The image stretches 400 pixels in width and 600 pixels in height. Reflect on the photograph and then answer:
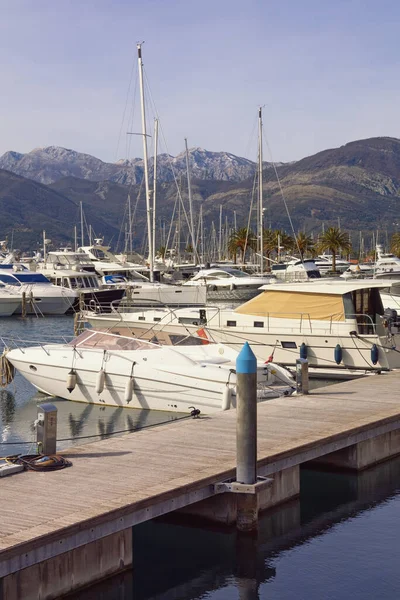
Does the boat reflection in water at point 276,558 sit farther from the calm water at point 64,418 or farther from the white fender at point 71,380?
the white fender at point 71,380

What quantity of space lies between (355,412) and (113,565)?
7.46 meters

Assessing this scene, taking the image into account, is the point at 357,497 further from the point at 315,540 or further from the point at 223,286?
the point at 223,286

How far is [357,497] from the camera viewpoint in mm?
16266

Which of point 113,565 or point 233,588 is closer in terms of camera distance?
point 113,565

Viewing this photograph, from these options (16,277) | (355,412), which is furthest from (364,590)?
(16,277)

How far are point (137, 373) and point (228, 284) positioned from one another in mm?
27773

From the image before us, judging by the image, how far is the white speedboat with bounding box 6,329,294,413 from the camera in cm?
2095

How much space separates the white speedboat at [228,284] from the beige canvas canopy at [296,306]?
56.9 feet

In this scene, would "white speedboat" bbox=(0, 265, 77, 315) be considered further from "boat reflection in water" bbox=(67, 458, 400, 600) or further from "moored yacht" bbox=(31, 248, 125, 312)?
"boat reflection in water" bbox=(67, 458, 400, 600)

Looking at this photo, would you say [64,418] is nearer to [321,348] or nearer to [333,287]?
[321,348]

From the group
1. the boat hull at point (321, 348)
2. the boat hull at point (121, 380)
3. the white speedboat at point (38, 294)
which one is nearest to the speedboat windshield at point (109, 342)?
the boat hull at point (121, 380)

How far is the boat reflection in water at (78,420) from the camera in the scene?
68.8 feet

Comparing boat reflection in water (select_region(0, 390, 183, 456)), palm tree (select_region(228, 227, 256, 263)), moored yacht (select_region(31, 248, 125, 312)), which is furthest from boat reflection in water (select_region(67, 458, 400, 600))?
palm tree (select_region(228, 227, 256, 263))

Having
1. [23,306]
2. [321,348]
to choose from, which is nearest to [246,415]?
[321,348]
